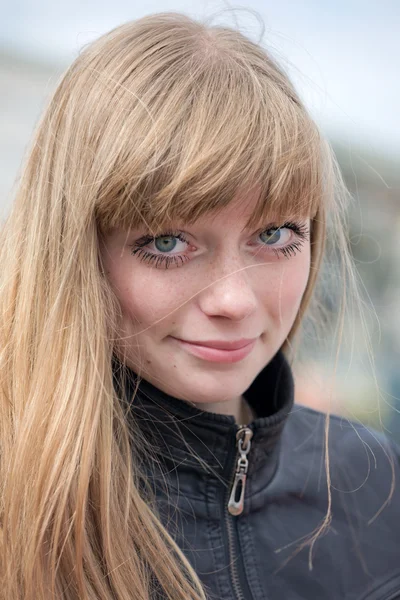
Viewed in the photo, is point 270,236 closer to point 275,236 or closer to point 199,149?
point 275,236

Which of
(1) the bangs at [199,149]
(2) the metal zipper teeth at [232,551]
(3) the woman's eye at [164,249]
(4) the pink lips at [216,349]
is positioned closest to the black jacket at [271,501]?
(2) the metal zipper teeth at [232,551]

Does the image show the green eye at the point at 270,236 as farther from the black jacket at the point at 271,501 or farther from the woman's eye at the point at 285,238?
the black jacket at the point at 271,501

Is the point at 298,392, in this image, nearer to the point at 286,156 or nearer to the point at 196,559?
the point at 196,559

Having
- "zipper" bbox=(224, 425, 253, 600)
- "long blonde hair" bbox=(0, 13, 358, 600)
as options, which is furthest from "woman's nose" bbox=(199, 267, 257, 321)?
"zipper" bbox=(224, 425, 253, 600)

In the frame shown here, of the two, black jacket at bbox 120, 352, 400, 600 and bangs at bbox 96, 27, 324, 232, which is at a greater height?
bangs at bbox 96, 27, 324, 232

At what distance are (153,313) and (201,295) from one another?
0.08 metres

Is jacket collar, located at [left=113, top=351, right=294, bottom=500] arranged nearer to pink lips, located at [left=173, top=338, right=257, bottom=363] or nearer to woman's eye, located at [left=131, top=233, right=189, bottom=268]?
pink lips, located at [left=173, top=338, right=257, bottom=363]

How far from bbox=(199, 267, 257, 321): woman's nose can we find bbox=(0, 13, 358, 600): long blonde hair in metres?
0.12

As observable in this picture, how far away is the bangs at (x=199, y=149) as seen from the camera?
3.48 feet

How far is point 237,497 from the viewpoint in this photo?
1.27 m

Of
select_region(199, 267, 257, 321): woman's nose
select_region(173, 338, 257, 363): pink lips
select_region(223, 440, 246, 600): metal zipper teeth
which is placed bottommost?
select_region(223, 440, 246, 600): metal zipper teeth

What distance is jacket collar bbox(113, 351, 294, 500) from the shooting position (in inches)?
47.8

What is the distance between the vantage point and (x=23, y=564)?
1062 mm

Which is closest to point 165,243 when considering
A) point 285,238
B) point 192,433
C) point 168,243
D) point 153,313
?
point 168,243
